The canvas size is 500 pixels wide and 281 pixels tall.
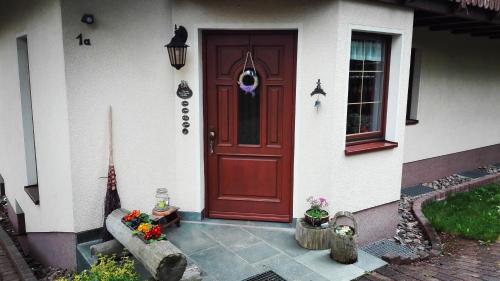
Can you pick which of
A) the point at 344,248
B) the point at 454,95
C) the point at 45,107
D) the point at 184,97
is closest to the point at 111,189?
the point at 45,107

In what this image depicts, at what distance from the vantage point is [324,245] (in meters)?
5.02

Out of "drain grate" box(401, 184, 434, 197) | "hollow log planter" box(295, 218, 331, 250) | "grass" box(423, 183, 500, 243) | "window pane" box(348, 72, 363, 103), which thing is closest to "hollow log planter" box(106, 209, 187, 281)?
"hollow log planter" box(295, 218, 331, 250)

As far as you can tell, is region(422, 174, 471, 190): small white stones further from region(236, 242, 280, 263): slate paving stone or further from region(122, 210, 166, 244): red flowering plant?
region(122, 210, 166, 244): red flowering plant

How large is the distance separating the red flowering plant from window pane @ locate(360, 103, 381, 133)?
10.6 feet

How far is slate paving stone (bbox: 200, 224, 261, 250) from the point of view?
5156mm

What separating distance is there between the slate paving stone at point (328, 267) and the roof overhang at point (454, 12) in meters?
3.40

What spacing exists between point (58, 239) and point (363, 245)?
14.3ft

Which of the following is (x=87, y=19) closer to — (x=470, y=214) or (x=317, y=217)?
(x=317, y=217)

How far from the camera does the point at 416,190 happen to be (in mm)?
8305

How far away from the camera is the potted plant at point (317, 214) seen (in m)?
5.04

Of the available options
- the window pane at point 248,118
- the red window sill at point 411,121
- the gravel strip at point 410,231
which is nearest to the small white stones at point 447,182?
the gravel strip at point 410,231

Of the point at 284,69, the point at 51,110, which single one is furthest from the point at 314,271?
the point at 51,110

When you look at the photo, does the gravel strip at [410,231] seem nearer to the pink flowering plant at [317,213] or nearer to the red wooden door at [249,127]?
the pink flowering plant at [317,213]

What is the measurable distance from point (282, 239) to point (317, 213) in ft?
2.07
